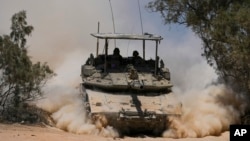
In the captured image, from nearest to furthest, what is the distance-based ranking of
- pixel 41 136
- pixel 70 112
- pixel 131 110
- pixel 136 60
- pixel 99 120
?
pixel 41 136, pixel 99 120, pixel 131 110, pixel 70 112, pixel 136 60

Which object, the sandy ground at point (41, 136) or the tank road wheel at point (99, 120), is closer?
the sandy ground at point (41, 136)

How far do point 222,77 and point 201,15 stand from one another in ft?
7.87

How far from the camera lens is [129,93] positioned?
1978 centimetres

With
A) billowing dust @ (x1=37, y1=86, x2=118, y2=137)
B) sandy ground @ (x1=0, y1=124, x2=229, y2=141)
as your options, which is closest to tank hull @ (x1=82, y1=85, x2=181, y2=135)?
billowing dust @ (x1=37, y1=86, x2=118, y2=137)

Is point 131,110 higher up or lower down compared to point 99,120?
higher up

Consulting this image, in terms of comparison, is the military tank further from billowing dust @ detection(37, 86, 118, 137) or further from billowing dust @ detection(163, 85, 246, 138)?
billowing dust @ detection(163, 85, 246, 138)

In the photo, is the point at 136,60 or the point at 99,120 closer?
the point at 99,120

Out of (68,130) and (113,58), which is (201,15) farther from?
(68,130)

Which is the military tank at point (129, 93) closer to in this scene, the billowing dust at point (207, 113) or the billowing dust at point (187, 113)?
the billowing dust at point (187, 113)

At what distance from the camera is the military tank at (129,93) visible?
18281mm

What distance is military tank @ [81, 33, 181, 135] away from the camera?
18281mm

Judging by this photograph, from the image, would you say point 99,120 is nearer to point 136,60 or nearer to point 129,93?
point 129,93

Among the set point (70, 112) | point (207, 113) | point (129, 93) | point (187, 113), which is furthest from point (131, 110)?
point (207, 113)

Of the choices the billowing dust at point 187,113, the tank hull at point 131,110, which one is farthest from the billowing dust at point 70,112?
the tank hull at point 131,110
